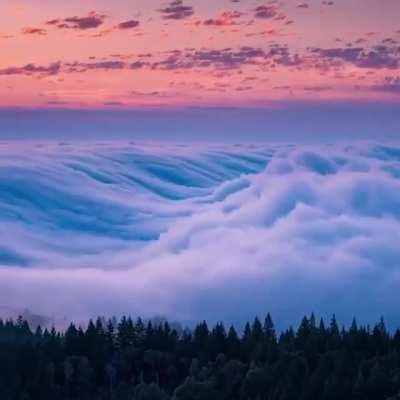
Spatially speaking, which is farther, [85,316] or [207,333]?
[85,316]

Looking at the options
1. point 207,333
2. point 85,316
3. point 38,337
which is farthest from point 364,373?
point 85,316

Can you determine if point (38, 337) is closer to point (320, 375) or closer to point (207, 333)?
point (207, 333)

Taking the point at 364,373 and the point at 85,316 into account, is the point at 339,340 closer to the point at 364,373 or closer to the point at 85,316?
the point at 364,373

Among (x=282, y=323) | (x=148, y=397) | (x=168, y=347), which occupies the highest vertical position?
(x=282, y=323)

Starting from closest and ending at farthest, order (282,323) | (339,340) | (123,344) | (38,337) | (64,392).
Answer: (64,392) → (339,340) → (123,344) → (38,337) → (282,323)

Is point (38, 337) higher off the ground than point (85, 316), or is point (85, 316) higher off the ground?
point (85, 316)

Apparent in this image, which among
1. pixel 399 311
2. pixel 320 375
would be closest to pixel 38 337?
pixel 320 375

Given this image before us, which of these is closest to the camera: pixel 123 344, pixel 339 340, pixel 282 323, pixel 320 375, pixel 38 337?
pixel 320 375
